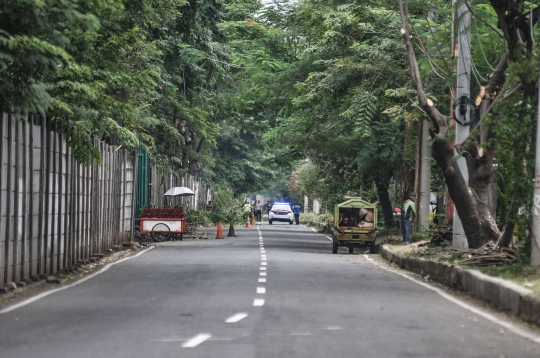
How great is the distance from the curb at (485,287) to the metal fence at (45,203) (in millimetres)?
7794

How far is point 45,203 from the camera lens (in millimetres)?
19719

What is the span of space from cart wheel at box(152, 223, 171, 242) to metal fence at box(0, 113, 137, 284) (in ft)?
29.4

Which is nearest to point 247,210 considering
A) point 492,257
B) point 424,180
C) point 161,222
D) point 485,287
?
point 161,222

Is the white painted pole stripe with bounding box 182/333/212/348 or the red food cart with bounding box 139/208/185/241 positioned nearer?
the white painted pole stripe with bounding box 182/333/212/348

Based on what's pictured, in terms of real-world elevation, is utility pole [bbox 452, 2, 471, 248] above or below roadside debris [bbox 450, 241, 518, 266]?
above

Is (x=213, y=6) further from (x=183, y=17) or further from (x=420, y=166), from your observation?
(x=420, y=166)

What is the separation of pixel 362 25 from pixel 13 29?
17473 mm

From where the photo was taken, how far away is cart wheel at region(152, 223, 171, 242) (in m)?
37.2

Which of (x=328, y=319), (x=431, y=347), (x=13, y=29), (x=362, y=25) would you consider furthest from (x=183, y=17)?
(x=431, y=347)

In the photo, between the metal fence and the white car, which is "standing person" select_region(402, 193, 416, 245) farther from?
the white car

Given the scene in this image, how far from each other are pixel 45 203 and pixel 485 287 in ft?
28.3

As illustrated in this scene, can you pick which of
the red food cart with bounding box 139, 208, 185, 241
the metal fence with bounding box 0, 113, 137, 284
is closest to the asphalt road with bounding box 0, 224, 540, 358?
the metal fence with bounding box 0, 113, 137, 284

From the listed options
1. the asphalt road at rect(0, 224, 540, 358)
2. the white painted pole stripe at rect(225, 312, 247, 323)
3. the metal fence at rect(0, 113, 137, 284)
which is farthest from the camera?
the metal fence at rect(0, 113, 137, 284)

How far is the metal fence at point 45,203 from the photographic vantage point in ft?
55.4
